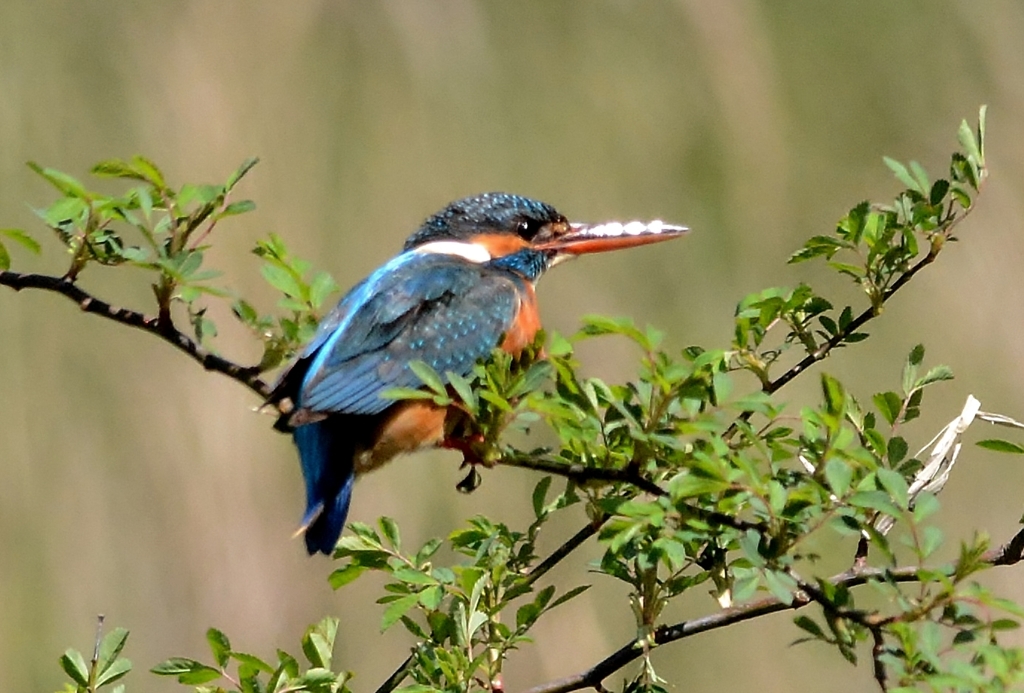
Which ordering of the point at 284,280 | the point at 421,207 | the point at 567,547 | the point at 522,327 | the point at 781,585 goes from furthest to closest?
the point at 421,207 < the point at 522,327 < the point at 284,280 < the point at 567,547 < the point at 781,585

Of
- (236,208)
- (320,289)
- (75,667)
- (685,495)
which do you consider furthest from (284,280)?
(685,495)

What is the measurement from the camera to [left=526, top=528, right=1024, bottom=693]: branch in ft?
2.37

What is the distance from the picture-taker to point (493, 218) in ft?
5.32

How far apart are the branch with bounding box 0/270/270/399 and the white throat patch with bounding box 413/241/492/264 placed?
0.65 meters

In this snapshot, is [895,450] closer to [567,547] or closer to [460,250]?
[567,547]

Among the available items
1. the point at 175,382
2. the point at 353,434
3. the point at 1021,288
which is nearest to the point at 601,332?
the point at 353,434

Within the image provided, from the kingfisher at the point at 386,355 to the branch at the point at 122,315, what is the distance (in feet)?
0.68

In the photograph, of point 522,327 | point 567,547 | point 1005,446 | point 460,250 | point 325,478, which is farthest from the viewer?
point 460,250

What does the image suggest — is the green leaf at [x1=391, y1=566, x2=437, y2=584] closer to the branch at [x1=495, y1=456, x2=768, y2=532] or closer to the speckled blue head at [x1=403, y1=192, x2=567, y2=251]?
the branch at [x1=495, y1=456, x2=768, y2=532]

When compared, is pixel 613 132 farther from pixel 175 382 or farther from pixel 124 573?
pixel 124 573

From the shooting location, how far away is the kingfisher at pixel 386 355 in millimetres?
1221

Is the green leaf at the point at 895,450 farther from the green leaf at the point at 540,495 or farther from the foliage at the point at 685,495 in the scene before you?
the green leaf at the point at 540,495

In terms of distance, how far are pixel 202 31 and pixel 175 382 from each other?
54cm

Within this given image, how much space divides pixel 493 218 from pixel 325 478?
0.49m
